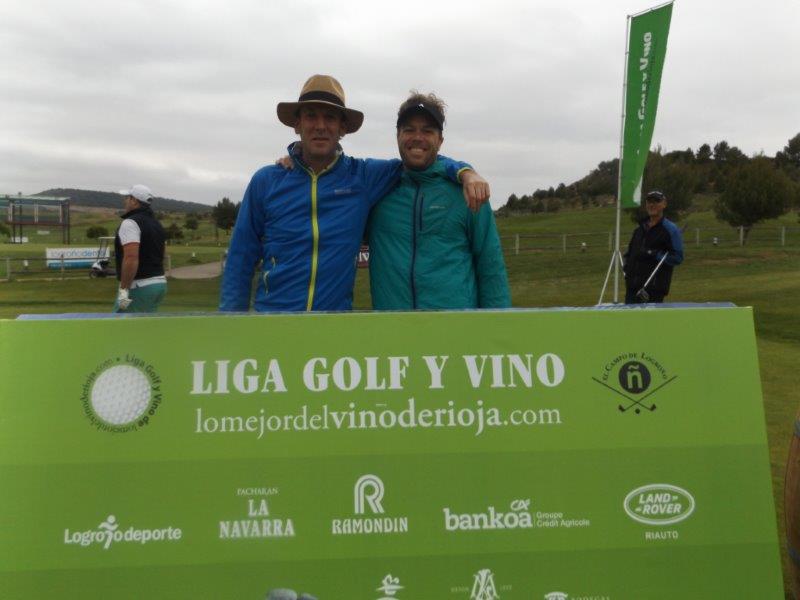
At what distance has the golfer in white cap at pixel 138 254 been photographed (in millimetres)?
6566

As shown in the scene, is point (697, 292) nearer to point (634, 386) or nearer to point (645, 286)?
point (645, 286)

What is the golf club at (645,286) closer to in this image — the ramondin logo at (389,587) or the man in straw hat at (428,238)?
the man in straw hat at (428,238)

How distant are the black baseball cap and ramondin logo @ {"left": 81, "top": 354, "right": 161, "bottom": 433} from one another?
1.45 meters

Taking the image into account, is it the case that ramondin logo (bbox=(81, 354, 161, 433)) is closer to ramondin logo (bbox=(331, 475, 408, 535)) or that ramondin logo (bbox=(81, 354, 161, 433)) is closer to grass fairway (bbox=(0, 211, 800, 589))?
ramondin logo (bbox=(331, 475, 408, 535))

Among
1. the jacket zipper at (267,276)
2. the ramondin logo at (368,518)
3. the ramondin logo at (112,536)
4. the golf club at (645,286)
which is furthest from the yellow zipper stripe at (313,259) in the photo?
the golf club at (645,286)

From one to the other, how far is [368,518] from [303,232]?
48.6 inches

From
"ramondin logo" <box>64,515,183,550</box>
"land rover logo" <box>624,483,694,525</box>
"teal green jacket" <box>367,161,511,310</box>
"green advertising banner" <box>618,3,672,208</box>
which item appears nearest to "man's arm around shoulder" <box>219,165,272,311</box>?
"teal green jacket" <box>367,161,511,310</box>

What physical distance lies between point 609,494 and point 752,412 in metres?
0.53

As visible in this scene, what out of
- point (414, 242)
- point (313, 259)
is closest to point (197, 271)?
point (313, 259)

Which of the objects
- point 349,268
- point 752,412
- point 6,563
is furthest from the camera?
point 349,268

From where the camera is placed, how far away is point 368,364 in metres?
2.36

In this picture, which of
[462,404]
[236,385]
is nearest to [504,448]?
[462,404]

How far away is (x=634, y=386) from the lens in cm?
Answer: 237

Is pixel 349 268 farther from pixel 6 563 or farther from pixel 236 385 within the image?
pixel 6 563
